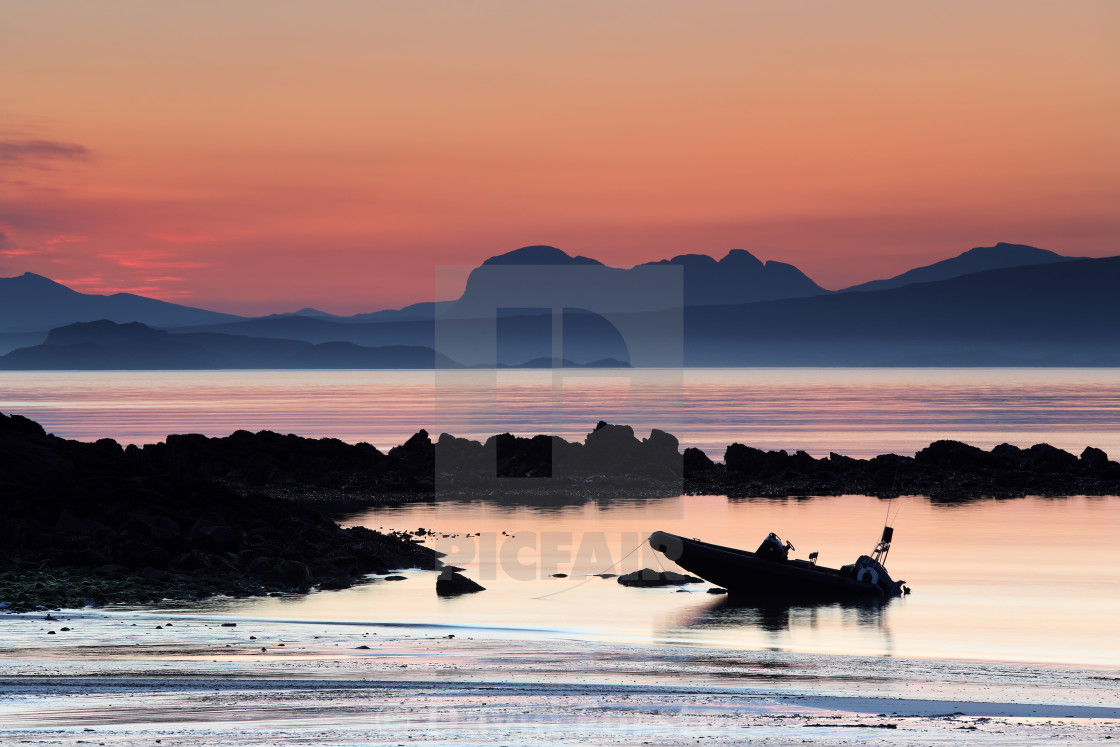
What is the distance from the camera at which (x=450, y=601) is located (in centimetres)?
2916

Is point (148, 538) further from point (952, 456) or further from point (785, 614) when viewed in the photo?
point (952, 456)

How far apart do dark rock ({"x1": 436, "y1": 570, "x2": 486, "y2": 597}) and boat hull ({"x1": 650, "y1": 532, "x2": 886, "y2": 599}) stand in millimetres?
5779

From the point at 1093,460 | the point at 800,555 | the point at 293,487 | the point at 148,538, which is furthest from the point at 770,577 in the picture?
the point at 1093,460

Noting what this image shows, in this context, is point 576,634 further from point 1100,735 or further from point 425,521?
point 425,521

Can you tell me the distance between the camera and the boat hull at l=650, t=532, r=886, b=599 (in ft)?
102

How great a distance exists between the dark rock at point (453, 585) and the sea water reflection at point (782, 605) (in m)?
0.34

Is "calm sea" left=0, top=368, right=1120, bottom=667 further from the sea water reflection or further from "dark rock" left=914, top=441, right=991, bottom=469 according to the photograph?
"dark rock" left=914, top=441, right=991, bottom=469

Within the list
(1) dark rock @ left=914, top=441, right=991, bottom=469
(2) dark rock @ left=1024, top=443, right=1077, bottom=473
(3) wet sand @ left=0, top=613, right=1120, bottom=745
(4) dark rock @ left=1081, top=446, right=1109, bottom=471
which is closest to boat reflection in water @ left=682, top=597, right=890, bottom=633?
(3) wet sand @ left=0, top=613, right=1120, bottom=745

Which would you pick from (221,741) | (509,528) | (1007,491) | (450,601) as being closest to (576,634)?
(450,601)

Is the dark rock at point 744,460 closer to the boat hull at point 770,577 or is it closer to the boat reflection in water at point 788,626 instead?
the boat hull at point 770,577

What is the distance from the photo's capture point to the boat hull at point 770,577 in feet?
102

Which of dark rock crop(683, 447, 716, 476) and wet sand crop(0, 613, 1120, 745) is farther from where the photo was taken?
dark rock crop(683, 447, 716, 476)

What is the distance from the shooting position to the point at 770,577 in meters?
31.2

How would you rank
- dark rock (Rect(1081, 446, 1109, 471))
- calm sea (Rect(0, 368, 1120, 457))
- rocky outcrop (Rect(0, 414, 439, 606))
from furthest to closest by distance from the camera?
calm sea (Rect(0, 368, 1120, 457)) → dark rock (Rect(1081, 446, 1109, 471)) → rocky outcrop (Rect(0, 414, 439, 606))
